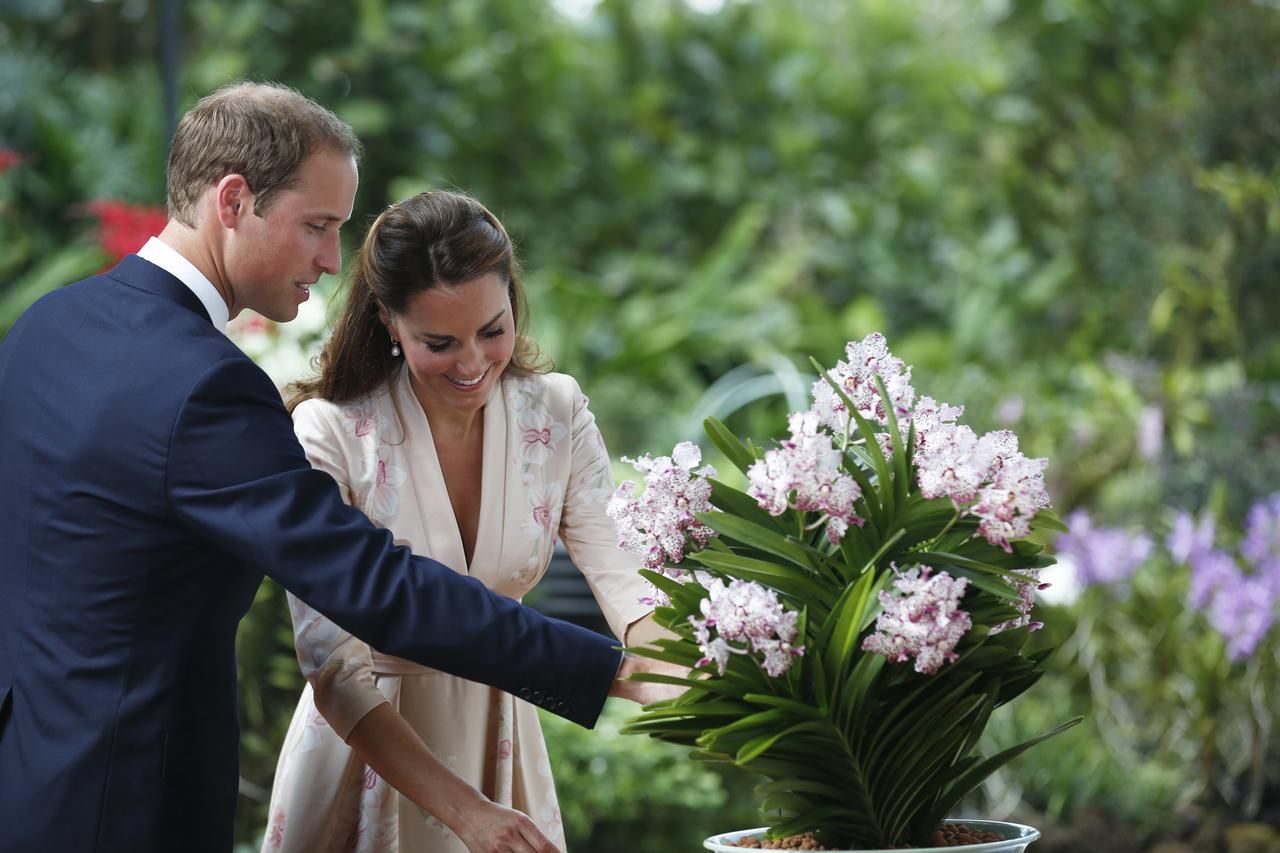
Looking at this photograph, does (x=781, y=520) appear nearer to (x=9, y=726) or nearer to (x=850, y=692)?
(x=850, y=692)

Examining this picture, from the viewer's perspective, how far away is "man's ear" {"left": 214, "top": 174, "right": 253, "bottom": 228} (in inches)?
74.9

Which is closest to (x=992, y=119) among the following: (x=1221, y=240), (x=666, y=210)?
(x=666, y=210)

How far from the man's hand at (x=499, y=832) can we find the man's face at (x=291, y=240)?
0.72m

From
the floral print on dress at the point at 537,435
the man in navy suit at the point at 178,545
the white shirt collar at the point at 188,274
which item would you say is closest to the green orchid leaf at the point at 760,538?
the man in navy suit at the point at 178,545

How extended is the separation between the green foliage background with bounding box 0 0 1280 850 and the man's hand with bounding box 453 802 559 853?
4.14m

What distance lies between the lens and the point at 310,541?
5.85 feet

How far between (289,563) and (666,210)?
937 centimetres

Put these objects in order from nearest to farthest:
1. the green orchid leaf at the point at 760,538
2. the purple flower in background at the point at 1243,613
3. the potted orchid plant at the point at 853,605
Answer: the potted orchid plant at the point at 853,605
the green orchid leaf at the point at 760,538
the purple flower in background at the point at 1243,613

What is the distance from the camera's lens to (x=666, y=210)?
1095cm

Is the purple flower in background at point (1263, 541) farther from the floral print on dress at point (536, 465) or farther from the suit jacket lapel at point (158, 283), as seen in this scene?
the suit jacket lapel at point (158, 283)

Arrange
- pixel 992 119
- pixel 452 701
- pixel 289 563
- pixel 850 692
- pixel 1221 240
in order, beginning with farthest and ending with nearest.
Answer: pixel 992 119 → pixel 1221 240 → pixel 452 701 → pixel 289 563 → pixel 850 692

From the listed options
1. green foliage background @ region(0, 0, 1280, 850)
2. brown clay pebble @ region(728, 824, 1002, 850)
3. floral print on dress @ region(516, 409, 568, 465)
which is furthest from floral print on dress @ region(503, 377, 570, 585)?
green foliage background @ region(0, 0, 1280, 850)

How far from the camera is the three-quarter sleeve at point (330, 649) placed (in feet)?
6.68

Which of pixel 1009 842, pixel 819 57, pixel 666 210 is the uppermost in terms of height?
pixel 819 57
